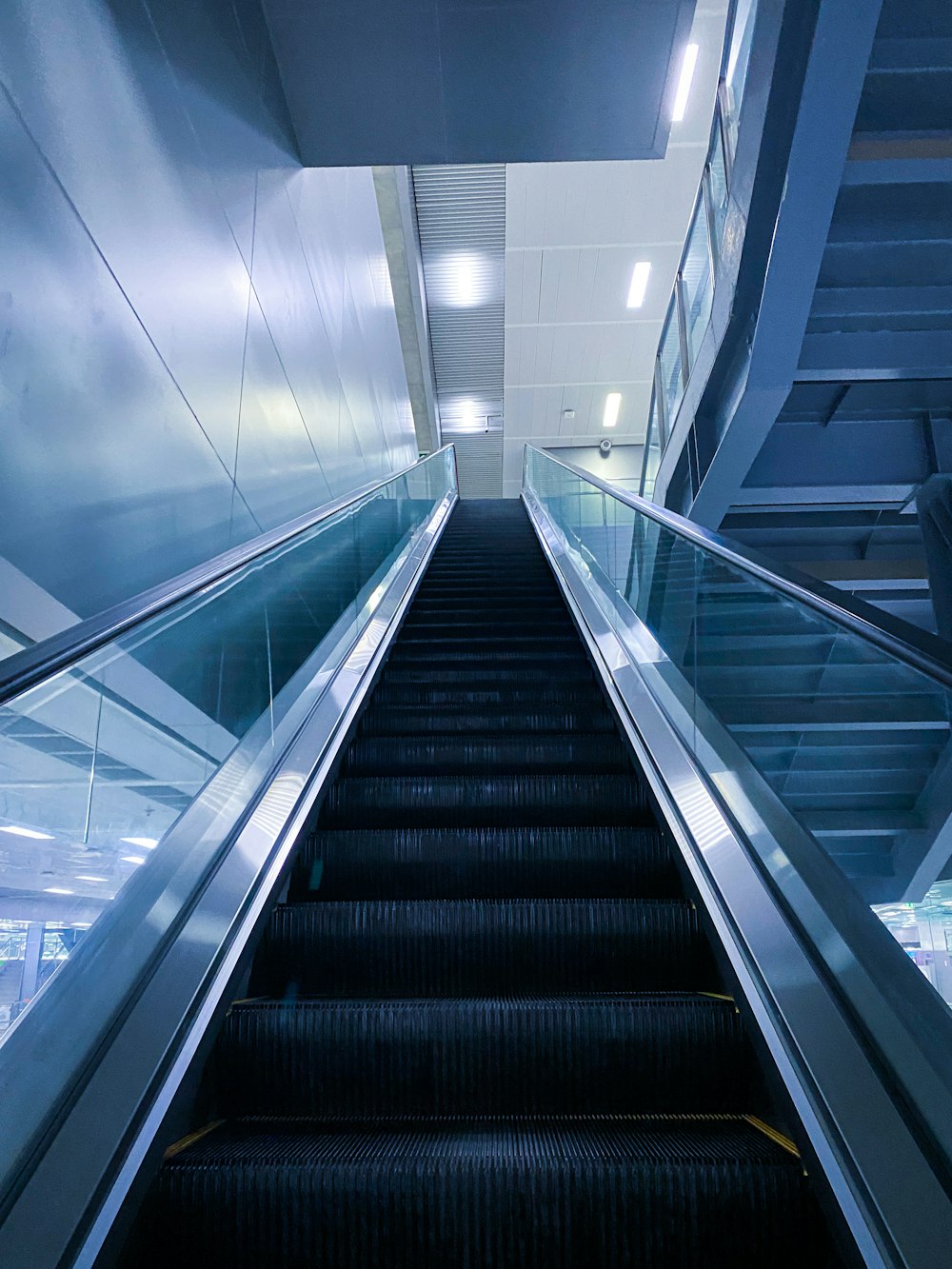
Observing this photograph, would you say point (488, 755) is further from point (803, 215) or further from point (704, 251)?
point (704, 251)

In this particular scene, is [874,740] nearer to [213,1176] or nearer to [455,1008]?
[455,1008]

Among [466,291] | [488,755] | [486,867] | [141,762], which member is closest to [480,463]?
[466,291]

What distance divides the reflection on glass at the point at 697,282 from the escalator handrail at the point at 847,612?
3861mm

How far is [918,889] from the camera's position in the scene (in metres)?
1.47

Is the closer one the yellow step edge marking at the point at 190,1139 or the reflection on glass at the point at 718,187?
the yellow step edge marking at the point at 190,1139

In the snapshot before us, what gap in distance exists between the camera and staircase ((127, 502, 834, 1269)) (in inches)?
55.8

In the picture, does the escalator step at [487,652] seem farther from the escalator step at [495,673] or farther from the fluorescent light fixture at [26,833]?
the fluorescent light fixture at [26,833]

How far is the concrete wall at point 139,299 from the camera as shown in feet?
8.13

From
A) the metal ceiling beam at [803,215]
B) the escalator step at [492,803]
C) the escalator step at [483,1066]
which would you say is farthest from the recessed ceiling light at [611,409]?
the escalator step at [483,1066]

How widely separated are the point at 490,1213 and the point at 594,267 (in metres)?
13.1

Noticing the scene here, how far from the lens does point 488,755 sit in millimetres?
3387

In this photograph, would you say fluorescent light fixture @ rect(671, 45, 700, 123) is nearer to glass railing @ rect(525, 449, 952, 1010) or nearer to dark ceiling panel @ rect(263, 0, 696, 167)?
dark ceiling panel @ rect(263, 0, 696, 167)

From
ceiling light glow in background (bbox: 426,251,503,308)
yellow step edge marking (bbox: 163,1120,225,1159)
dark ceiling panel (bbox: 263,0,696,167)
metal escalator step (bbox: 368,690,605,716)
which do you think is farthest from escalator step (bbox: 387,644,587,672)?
ceiling light glow in background (bbox: 426,251,503,308)

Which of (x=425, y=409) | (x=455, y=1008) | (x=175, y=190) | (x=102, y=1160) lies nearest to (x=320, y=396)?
(x=175, y=190)
